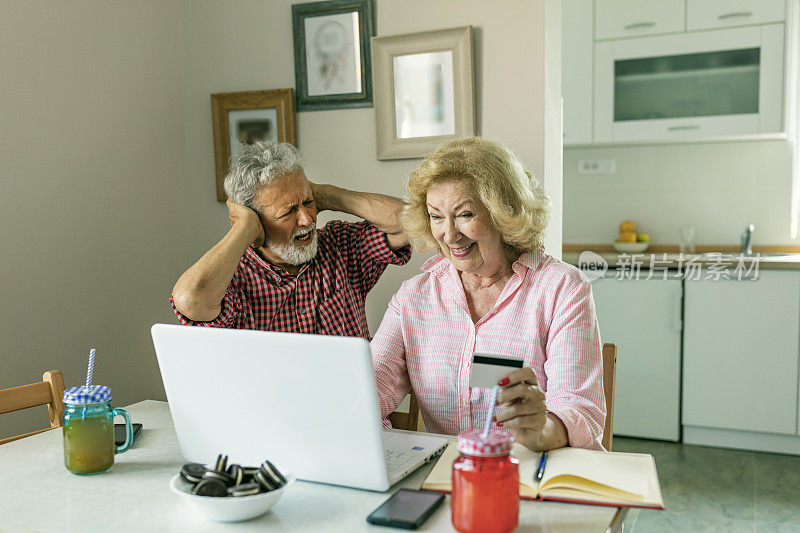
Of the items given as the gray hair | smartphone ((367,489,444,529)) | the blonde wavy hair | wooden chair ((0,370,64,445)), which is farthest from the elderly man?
smartphone ((367,489,444,529))

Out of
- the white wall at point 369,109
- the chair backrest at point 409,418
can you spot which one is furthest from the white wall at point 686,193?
the chair backrest at point 409,418

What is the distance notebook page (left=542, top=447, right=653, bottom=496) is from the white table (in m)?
0.05

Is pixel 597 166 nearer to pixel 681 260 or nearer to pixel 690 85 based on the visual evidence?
pixel 690 85

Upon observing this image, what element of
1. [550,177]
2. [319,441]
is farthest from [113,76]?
[319,441]

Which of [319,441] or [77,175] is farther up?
[77,175]

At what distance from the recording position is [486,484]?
0.87 m

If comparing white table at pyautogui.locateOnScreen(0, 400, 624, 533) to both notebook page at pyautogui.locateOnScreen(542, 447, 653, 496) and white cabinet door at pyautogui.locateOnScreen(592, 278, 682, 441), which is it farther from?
white cabinet door at pyautogui.locateOnScreen(592, 278, 682, 441)

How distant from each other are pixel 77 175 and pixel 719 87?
9.31 ft

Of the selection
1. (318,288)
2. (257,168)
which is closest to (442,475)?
(318,288)

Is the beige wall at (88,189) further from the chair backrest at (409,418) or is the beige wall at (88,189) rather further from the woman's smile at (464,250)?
the woman's smile at (464,250)

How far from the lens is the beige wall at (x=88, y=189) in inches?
83.8

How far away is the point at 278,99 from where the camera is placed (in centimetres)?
254

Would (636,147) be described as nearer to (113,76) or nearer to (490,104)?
(490,104)

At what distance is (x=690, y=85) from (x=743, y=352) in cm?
129
